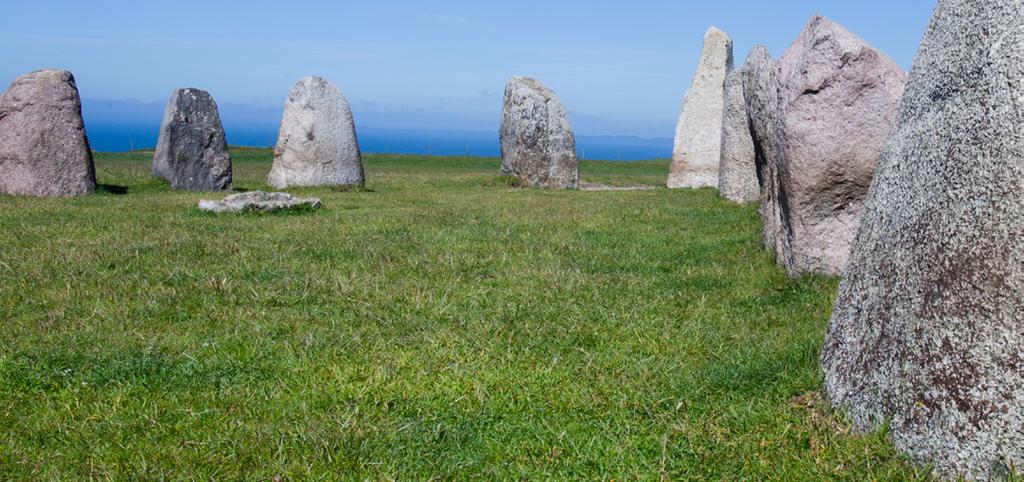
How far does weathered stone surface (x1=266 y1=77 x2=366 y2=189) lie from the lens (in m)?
21.2

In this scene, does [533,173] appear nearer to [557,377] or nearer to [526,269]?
[526,269]

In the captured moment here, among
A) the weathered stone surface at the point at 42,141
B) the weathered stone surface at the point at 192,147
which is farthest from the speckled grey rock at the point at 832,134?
the weathered stone surface at the point at 192,147

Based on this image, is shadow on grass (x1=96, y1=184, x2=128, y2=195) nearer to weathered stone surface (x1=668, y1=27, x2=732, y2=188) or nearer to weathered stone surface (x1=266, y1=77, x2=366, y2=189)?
weathered stone surface (x1=266, y1=77, x2=366, y2=189)

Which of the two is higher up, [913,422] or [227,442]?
[913,422]

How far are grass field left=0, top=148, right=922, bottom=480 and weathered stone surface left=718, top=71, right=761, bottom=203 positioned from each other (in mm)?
6201

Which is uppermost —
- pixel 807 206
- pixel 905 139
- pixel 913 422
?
pixel 905 139

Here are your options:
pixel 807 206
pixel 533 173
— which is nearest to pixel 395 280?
pixel 807 206

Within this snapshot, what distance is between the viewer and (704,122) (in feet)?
78.3

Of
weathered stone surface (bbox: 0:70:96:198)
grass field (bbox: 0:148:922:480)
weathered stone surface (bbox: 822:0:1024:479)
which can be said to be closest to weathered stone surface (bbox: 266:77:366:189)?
weathered stone surface (bbox: 0:70:96:198)

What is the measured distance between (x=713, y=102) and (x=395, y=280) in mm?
17384

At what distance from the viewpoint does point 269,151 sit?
145 ft

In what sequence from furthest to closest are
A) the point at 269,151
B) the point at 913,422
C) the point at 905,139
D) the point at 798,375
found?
the point at 269,151
the point at 798,375
the point at 905,139
the point at 913,422

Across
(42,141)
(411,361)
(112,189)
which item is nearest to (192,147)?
(112,189)

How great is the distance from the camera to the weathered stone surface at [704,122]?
2362 cm
